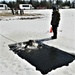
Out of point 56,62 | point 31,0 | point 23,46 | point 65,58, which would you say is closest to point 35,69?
point 56,62

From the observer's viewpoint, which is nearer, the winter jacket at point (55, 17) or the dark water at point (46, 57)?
the dark water at point (46, 57)

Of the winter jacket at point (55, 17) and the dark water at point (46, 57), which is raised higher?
the winter jacket at point (55, 17)

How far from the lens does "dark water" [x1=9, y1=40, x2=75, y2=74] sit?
20.8 ft

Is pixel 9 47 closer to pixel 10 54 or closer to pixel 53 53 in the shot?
pixel 10 54

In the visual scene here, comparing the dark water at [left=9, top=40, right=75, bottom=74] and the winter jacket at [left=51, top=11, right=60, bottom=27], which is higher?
the winter jacket at [left=51, top=11, right=60, bottom=27]

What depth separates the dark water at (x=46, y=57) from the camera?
634 centimetres

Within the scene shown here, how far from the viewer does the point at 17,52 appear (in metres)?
8.03

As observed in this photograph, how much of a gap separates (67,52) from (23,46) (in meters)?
2.19

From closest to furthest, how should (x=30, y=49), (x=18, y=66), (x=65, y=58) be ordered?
(x=18, y=66) < (x=65, y=58) < (x=30, y=49)

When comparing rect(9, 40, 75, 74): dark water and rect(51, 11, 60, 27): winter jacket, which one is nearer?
rect(9, 40, 75, 74): dark water

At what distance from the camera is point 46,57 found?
733 cm

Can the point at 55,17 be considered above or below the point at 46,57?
above

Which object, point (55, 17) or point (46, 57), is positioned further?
point (55, 17)

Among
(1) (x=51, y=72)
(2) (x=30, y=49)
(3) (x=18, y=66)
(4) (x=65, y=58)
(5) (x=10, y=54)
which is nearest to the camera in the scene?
(1) (x=51, y=72)
